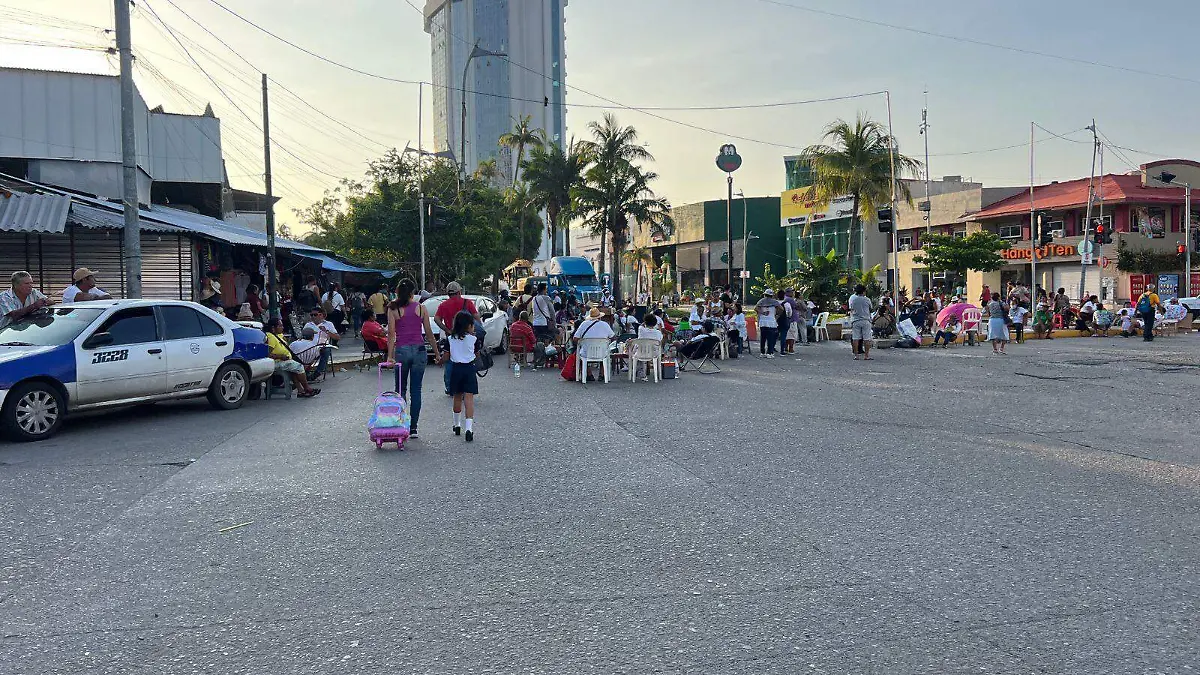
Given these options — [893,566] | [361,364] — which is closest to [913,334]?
[361,364]

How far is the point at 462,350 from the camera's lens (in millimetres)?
10648

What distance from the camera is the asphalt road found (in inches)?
174

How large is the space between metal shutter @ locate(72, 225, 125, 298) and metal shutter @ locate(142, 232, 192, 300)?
565 mm

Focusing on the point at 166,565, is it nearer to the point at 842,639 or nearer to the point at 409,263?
the point at 842,639

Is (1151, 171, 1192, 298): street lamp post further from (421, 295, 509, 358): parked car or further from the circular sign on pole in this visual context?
→ (421, 295, 509, 358): parked car

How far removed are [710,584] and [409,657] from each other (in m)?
1.78

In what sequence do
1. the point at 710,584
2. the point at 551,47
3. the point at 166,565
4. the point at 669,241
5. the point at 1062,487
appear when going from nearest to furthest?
1. the point at 710,584
2. the point at 166,565
3. the point at 1062,487
4. the point at 669,241
5. the point at 551,47

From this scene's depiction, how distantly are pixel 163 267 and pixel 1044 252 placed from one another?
147 ft

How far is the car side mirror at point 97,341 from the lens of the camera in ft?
37.9

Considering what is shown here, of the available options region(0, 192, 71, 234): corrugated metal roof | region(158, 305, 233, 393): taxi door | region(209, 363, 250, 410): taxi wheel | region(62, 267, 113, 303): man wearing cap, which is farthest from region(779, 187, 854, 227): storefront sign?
region(158, 305, 233, 393): taxi door

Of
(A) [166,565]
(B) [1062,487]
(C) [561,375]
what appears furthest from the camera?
(C) [561,375]

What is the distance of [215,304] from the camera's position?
2242 centimetres

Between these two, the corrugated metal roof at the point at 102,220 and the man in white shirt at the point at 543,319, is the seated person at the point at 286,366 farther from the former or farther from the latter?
the man in white shirt at the point at 543,319

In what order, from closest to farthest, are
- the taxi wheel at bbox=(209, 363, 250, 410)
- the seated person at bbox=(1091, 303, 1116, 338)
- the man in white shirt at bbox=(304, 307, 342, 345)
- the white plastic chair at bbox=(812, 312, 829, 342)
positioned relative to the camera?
the taxi wheel at bbox=(209, 363, 250, 410) → the man in white shirt at bbox=(304, 307, 342, 345) → the white plastic chair at bbox=(812, 312, 829, 342) → the seated person at bbox=(1091, 303, 1116, 338)
